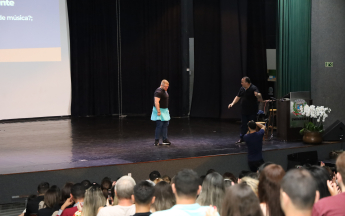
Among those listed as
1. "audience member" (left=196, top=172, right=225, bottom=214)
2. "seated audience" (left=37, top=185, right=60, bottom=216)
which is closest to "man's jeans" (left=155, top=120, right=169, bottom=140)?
"seated audience" (left=37, top=185, right=60, bottom=216)

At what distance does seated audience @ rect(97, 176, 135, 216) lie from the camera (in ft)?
9.09

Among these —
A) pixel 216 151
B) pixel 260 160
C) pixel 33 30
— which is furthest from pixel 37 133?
Result: pixel 260 160

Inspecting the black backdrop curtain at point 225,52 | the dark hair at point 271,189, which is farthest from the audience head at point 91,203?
the black backdrop curtain at point 225,52

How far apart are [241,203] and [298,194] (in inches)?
10.4

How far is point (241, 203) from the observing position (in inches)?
76.0

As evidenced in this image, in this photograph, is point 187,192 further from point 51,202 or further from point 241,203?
point 51,202

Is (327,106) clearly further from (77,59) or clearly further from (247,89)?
(77,59)

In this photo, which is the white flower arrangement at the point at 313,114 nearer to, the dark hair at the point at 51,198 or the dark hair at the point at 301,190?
the dark hair at the point at 51,198

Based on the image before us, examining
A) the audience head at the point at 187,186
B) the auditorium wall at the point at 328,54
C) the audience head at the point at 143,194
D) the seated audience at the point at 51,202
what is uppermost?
the auditorium wall at the point at 328,54

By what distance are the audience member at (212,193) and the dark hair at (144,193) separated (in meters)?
0.36

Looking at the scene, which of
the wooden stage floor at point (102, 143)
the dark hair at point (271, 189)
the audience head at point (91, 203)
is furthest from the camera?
the wooden stage floor at point (102, 143)

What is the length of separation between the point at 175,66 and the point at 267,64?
8.15ft

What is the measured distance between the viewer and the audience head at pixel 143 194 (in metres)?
2.51

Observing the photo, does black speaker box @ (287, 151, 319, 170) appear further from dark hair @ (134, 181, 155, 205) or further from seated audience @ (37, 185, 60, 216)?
dark hair @ (134, 181, 155, 205)
